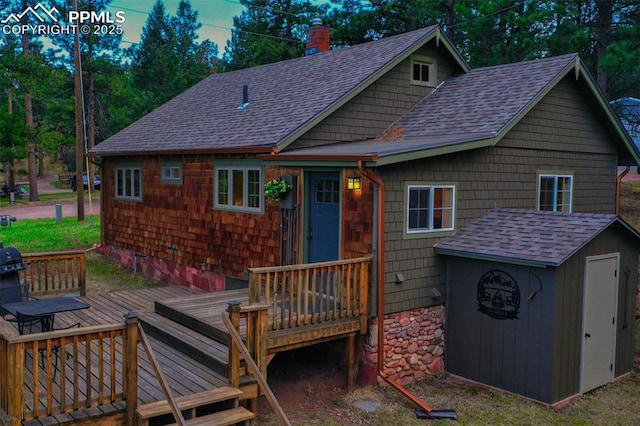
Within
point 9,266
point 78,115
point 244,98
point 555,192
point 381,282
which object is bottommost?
point 381,282

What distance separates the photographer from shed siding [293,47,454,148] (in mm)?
10586

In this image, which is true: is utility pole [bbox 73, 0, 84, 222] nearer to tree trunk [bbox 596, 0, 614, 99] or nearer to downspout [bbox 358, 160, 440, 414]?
downspout [bbox 358, 160, 440, 414]

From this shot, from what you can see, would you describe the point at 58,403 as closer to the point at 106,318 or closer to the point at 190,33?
the point at 106,318

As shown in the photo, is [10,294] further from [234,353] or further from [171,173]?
[171,173]

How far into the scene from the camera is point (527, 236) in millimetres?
8562

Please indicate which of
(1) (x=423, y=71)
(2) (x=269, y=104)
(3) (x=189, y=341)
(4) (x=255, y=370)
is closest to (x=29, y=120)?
(2) (x=269, y=104)

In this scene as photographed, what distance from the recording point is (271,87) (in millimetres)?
13641

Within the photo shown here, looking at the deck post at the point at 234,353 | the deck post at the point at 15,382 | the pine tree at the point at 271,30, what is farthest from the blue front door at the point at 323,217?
the pine tree at the point at 271,30

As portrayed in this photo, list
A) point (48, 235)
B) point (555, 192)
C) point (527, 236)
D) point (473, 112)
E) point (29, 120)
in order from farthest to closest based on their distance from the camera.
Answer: point (29, 120) → point (48, 235) → point (555, 192) → point (473, 112) → point (527, 236)

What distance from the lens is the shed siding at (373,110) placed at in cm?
1059

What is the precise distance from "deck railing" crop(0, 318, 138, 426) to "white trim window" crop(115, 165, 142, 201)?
27.1 feet

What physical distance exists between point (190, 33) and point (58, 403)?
44.6 meters

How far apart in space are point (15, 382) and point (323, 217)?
5189 millimetres

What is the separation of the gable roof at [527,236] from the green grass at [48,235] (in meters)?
12.7
